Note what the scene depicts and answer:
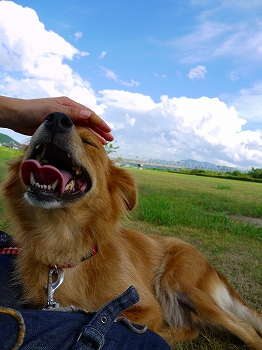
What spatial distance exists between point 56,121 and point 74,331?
125cm

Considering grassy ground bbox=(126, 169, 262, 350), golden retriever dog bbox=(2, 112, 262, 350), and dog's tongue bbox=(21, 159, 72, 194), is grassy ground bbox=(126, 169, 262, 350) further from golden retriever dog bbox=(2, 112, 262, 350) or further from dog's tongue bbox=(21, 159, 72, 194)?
dog's tongue bbox=(21, 159, 72, 194)

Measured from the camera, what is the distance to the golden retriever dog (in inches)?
84.4

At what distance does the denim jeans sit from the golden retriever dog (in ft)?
1.90

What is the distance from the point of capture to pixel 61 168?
91.5 inches

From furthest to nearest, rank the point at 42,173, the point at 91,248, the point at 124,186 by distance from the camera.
→ the point at 124,186, the point at 91,248, the point at 42,173

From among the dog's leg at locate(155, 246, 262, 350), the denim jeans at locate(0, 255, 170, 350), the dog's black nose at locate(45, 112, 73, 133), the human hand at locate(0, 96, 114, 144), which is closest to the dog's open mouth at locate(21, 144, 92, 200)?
the dog's black nose at locate(45, 112, 73, 133)

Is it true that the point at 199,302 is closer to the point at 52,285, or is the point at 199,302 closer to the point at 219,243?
the point at 52,285

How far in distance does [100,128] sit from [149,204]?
4.69 meters

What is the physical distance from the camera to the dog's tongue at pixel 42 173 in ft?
6.52

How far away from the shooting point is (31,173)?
2072 millimetres

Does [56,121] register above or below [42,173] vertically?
above

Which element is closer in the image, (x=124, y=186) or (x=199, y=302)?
(x=199, y=302)

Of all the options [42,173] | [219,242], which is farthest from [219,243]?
[42,173]

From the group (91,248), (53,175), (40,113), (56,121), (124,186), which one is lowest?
(91,248)
